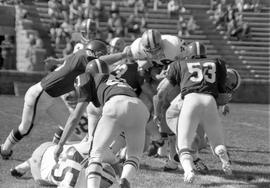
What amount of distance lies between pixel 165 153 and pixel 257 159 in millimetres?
1345

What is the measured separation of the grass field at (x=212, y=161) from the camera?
254 inches

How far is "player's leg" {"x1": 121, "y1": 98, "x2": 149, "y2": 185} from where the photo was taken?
5438 millimetres

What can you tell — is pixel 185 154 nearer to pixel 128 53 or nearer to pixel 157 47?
pixel 157 47

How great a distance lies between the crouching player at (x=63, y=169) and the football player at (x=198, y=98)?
106cm

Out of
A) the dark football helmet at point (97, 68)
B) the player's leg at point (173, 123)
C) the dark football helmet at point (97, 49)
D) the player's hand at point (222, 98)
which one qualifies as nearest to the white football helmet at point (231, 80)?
the player's hand at point (222, 98)

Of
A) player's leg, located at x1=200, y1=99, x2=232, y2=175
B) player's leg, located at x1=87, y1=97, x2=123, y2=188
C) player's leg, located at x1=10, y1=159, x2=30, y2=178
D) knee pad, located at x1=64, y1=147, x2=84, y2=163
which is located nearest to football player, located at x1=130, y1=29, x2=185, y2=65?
player's leg, located at x1=200, y1=99, x2=232, y2=175

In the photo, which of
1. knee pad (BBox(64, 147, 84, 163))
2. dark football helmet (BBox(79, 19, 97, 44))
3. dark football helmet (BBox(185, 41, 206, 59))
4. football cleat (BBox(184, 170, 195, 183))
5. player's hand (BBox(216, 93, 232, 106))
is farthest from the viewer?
dark football helmet (BBox(79, 19, 97, 44))

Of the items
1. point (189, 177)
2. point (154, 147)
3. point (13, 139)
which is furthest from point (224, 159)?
point (13, 139)

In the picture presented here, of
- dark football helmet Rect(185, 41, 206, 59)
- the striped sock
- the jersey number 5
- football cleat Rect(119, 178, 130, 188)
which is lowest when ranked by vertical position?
the striped sock

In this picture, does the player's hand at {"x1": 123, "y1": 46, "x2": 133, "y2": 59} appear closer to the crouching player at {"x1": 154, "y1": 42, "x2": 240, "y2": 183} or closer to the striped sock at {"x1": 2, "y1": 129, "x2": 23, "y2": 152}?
the crouching player at {"x1": 154, "y1": 42, "x2": 240, "y2": 183}

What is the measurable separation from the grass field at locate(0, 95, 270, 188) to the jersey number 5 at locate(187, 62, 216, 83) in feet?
3.81

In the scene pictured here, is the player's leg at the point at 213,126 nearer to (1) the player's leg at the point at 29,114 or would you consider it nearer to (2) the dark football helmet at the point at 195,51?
(2) the dark football helmet at the point at 195,51

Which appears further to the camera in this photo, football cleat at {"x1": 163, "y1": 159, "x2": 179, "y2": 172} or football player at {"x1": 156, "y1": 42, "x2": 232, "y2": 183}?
football cleat at {"x1": 163, "y1": 159, "x2": 179, "y2": 172}

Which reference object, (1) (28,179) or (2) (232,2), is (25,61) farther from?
(1) (28,179)
